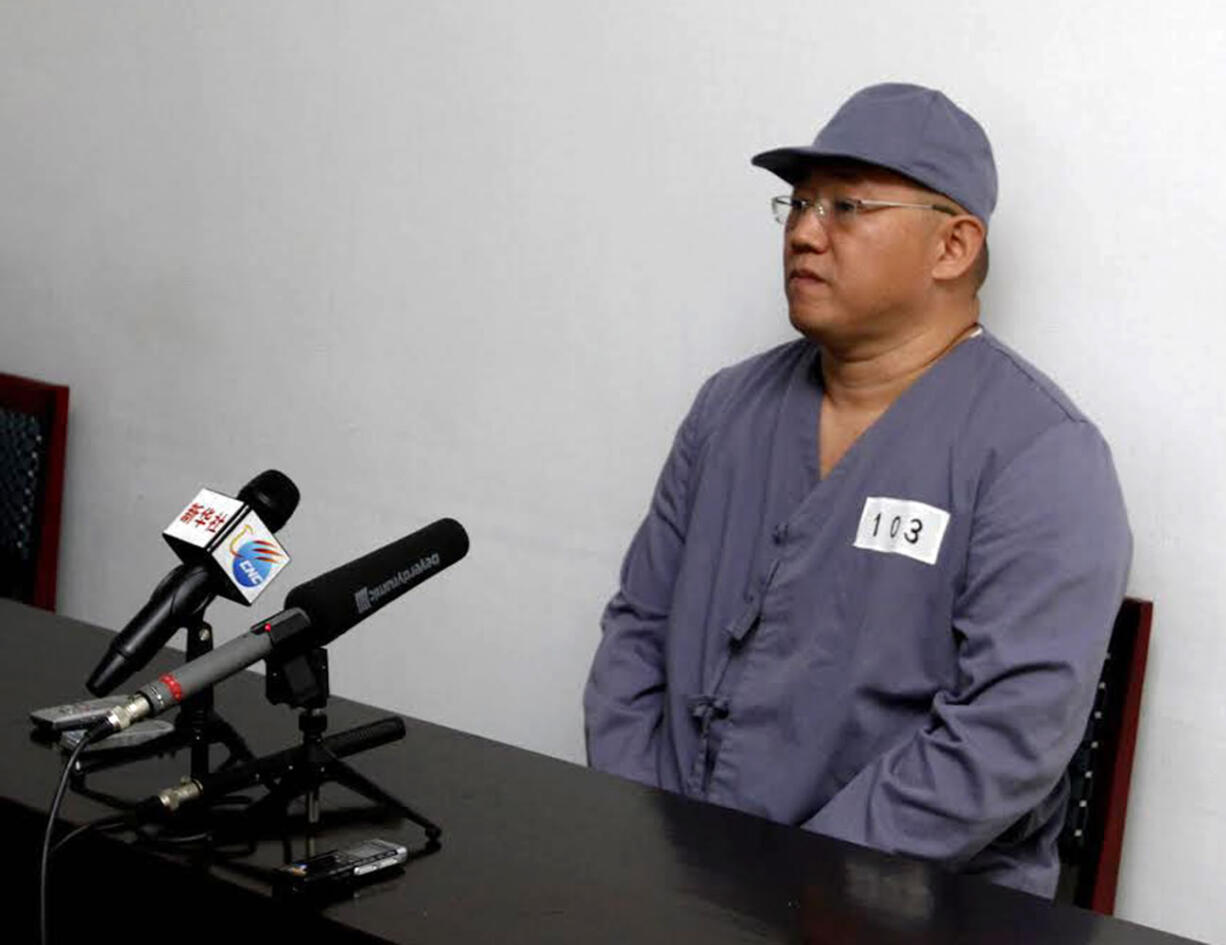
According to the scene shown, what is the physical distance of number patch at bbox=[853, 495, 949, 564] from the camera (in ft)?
6.62

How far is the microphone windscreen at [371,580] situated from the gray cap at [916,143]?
2.56ft

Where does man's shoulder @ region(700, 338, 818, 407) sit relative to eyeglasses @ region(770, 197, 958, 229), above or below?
below

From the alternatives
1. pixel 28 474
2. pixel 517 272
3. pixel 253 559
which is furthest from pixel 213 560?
pixel 28 474

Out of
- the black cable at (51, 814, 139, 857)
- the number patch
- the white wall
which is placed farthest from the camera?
the white wall

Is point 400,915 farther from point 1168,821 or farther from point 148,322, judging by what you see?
point 148,322

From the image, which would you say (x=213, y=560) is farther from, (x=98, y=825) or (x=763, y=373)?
(x=763, y=373)

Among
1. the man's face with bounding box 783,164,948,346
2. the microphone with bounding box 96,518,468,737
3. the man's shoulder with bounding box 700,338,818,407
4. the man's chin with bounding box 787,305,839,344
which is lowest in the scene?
the microphone with bounding box 96,518,468,737

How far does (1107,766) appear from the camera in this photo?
6.96 ft

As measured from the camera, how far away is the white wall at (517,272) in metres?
2.16

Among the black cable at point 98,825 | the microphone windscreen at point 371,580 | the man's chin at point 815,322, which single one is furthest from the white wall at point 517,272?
the black cable at point 98,825

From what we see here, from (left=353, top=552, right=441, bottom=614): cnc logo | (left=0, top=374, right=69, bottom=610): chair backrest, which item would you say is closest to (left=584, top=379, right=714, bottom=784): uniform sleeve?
(left=353, top=552, right=441, bottom=614): cnc logo

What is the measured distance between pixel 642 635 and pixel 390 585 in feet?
2.92

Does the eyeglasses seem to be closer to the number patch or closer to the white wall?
the white wall

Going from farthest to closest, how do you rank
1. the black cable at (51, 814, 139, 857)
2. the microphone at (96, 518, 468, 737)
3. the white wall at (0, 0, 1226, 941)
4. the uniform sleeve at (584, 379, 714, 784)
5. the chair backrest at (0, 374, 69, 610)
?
the chair backrest at (0, 374, 69, 610)
the uniform sleeve at (584, 379, 714, 784)
the white wall at (0, 0, 1226, 941)
the black cable at (51, 814, 139, 857)
the microphone at (96, 518, 468, 737)
